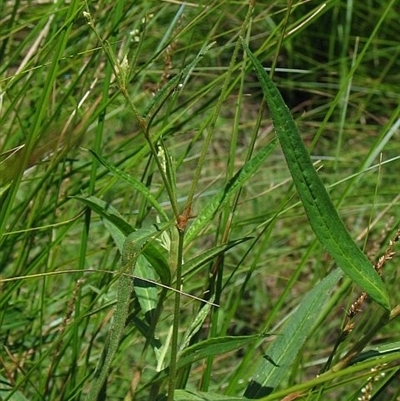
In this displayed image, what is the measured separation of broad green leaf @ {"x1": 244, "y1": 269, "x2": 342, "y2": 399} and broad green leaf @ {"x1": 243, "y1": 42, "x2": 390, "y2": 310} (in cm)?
14

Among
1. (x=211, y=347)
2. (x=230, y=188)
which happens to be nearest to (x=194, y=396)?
(x=211, y=347)

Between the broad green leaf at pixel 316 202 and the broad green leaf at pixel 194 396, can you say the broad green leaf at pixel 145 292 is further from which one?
the broad green leaf at pixel 316 202

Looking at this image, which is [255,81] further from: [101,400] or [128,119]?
[101,400]

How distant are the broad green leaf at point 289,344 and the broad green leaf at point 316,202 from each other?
0.14 m

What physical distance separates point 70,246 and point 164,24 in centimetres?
97

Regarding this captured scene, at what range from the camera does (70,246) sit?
180cm

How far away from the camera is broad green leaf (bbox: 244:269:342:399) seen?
29.3 inches

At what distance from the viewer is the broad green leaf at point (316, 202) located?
1.94 feet

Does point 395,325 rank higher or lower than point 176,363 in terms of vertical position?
lower

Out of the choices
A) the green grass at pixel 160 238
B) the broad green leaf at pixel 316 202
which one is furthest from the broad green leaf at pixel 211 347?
the broad green leaf at pixel 316 202

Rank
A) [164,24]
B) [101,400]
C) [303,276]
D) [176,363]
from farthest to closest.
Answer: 1. [164,24]
2. [303,276]
3. [101,400]
4. [176,363]

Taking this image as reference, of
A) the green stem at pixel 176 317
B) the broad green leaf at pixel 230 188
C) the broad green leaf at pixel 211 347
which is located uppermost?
the broad green leaf at pixel 230 188

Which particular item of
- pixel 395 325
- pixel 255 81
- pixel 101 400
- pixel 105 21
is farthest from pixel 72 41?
pixel 255 81

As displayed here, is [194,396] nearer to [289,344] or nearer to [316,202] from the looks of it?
[289,344]
